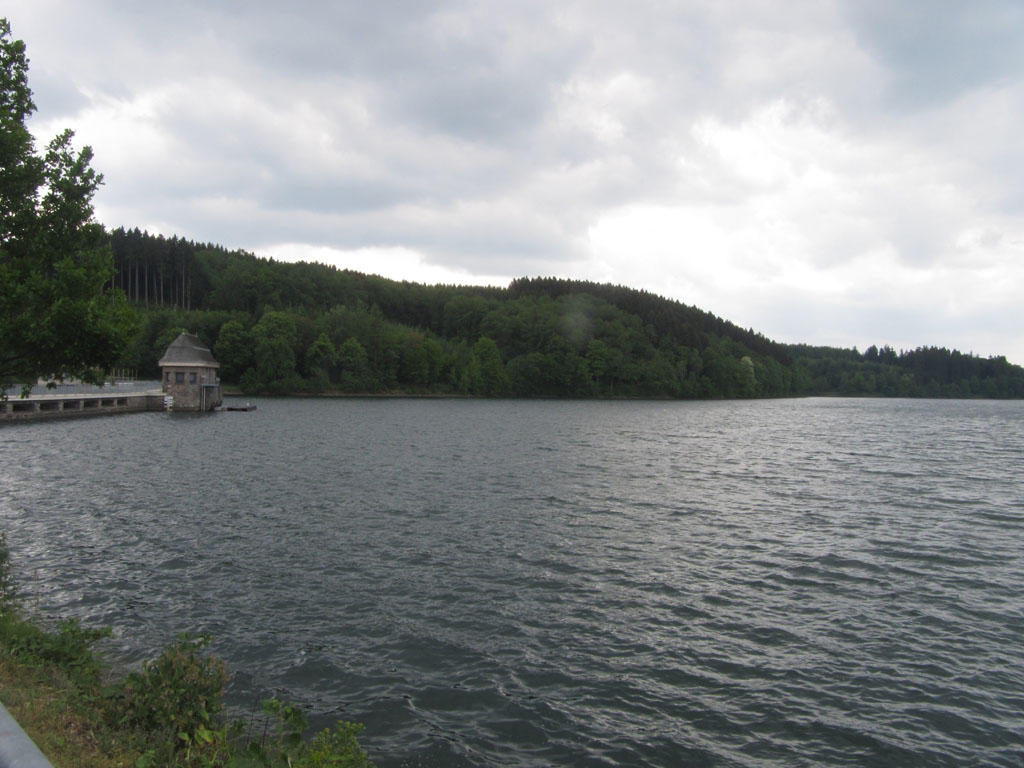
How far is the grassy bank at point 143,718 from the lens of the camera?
739cm

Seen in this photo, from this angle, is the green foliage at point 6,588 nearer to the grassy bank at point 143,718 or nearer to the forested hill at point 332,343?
the grassy bank at point 143,718

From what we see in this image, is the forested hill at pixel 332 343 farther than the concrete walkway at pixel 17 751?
Yes

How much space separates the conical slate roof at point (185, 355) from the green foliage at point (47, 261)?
274ft

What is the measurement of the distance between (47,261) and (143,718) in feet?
50.2

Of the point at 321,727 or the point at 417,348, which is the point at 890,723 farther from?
the point at 417,348

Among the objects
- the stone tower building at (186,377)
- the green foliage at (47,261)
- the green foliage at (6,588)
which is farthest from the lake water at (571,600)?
the stone tower building at (186,377)

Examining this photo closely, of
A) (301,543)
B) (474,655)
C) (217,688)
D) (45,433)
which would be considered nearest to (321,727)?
(217,688)

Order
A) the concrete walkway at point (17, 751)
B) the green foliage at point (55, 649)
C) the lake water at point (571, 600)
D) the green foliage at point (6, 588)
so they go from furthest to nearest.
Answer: the green foliage at point (6, 588), the lake water at point (571, 600), the green foliage at point (55, 649), the concrete walkway at point (17, 751)

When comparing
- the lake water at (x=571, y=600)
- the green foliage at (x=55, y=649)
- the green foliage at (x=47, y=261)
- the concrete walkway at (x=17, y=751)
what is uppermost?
the green foliage at (x=47, y=261)

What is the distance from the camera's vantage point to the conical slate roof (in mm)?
95938

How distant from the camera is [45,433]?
58.9 metres

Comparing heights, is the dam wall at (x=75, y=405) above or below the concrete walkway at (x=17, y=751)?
below

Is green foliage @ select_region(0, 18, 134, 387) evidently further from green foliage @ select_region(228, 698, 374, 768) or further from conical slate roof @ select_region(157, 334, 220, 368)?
conical slate roof @ select_region(157, 334, 220, 368)

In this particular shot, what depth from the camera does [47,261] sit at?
18.8 m
